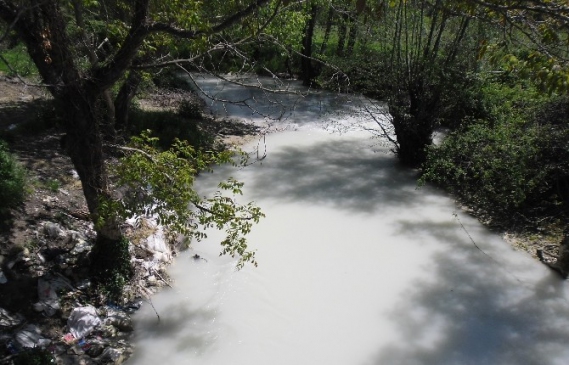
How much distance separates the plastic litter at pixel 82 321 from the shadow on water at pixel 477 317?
2641mm

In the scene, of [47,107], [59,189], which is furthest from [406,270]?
[47,107]

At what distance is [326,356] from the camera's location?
180 inches

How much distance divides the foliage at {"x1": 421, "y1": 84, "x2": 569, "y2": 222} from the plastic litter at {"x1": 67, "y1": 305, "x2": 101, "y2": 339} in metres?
5.08

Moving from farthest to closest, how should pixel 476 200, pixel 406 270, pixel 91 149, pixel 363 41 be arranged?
pixel 363 41 → pixel 476 200 → pixel 406 270 → pixel 91 149

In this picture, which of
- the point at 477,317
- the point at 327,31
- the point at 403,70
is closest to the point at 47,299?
the point at 477,317

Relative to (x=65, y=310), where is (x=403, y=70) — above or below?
above

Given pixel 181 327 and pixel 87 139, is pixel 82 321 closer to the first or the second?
pixel 181 327

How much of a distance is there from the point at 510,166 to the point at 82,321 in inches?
233

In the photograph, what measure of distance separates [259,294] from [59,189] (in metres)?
2.87

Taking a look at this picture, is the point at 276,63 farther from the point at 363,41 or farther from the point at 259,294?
the point at 259,294

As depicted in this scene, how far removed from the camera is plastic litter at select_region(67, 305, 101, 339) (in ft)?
14.9

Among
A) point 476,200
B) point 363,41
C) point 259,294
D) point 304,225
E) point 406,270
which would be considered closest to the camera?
point 259,294

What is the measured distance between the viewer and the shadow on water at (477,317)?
15.2ft

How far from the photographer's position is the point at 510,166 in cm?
707
